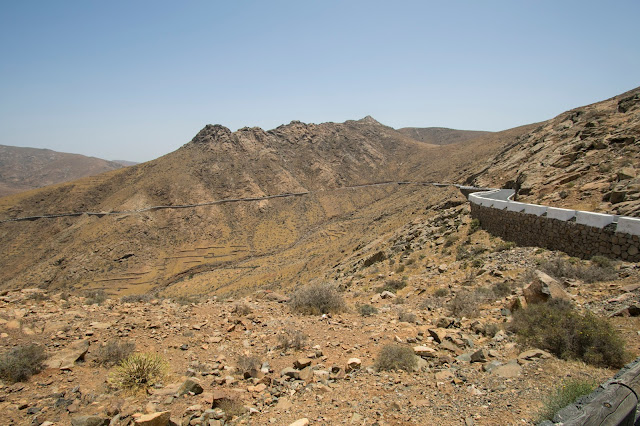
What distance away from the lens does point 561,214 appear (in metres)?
11.7

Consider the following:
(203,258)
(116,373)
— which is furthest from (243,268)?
(116,373)

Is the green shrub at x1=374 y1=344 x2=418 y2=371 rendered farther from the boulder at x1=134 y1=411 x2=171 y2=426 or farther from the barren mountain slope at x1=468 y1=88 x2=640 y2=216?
the barren mountain slope at x1=468 y1=88 x2=640 y2=216

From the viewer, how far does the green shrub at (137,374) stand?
5359mm

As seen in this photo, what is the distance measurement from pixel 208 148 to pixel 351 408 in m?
76.0

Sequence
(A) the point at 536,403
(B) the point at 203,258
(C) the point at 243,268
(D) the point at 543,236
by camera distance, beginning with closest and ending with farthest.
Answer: (A) the point at 536,403, (D) the point at 543,236, (C) the point at 243,268, (B) the point at 203,258

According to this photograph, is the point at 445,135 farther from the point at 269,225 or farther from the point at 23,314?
the point at 23,314

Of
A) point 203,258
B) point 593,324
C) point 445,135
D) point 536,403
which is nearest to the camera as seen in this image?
point 536,403

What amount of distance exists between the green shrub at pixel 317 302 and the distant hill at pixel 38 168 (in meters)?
162

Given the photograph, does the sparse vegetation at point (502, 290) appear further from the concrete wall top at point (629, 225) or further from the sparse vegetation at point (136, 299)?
the sparse vegetation at point (136, 299)

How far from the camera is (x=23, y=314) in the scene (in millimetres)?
7754

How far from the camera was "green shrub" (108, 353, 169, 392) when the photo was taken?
5.36 meters

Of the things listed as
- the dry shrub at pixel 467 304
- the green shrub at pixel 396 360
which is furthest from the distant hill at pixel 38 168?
the green shrub at pixel 396 360

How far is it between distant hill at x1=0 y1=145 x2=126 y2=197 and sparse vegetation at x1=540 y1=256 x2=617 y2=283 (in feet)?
550

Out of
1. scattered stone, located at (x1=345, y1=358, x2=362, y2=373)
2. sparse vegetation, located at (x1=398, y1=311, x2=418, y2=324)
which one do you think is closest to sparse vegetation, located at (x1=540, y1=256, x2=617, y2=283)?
sparse vegetation, located at (x1=398, y1=311, x2=418, y2=324)
